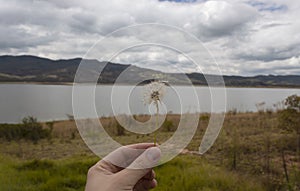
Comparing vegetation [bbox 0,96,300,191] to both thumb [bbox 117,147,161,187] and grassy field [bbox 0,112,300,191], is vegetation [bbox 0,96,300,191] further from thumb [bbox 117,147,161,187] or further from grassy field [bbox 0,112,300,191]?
thumb [bbox 117,147,161,187]

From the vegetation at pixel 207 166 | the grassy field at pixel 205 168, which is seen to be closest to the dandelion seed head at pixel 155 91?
the vegetation at pixel 207 166

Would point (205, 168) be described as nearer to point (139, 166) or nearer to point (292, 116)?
point (292, 116)

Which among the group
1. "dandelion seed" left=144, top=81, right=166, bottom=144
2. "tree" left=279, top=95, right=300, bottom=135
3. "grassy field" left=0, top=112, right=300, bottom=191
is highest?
"dandelion seed" left=144, top=81, right=166, bottom=144

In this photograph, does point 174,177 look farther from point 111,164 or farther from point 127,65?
point 127,65

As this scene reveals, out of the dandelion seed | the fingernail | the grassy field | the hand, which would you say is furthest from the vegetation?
the dandelion seed

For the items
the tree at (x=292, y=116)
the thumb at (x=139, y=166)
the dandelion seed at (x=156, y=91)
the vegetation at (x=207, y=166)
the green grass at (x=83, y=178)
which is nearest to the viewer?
the dandelion seed at (x=156, y=91)

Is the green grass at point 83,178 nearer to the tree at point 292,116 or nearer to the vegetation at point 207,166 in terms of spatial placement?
the vegetation at point 207,166

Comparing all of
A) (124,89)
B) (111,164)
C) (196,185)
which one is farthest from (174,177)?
(124,89)

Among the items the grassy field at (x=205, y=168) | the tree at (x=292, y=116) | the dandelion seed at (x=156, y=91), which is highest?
the dandelion seed at (x=156, y=91)
